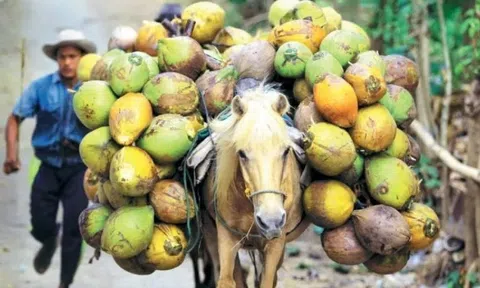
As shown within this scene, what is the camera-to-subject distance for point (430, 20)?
870 cm

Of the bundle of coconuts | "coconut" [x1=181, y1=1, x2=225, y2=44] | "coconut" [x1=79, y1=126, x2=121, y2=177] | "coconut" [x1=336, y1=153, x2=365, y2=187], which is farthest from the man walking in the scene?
"coconut" [x1=336, y1=153, x2=365, y2=187]

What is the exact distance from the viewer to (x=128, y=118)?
453 centimetres

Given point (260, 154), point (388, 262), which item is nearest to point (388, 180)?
point (388, 262)

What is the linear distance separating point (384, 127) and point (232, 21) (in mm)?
6786

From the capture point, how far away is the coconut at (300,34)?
4980 mm

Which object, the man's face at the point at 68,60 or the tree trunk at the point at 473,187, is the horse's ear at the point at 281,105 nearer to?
the tree trunk at the point at 473,187

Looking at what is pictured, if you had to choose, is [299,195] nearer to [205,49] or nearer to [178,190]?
[178,190]

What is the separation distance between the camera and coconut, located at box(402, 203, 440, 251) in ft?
15.4

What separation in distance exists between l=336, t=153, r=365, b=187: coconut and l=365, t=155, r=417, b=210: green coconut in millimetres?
32

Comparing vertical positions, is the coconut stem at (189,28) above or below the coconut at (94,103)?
above

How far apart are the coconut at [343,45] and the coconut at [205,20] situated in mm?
851

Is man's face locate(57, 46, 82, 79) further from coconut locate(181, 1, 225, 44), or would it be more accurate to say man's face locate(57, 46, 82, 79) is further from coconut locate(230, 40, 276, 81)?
coconut locate(230, 40, 276, 81)

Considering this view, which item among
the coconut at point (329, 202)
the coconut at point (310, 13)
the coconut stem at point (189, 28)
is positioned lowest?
the coconut at point (329, 202)

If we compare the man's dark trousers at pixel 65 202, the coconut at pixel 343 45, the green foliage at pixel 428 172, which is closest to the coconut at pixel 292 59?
the coconut at pixel 343 45
